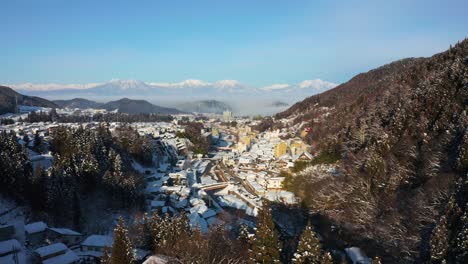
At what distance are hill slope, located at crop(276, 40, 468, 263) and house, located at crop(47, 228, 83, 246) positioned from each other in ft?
47.1

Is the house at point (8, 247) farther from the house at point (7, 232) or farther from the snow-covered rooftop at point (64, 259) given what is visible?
the snow-covered rooftop at point (64, 259)

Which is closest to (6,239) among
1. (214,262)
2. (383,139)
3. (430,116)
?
(214,262)

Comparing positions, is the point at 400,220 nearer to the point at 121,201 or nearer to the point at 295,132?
the point at 121,201

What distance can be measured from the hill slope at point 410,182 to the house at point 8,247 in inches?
623

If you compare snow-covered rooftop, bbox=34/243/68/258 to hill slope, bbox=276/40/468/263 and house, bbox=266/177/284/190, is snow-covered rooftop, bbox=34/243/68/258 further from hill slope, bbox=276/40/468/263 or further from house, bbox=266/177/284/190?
house, bbox=266/177/284/190

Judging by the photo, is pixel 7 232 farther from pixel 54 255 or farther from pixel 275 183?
pixel 275 183

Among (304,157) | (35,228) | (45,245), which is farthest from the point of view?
(304,157)

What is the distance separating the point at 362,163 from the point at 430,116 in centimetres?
517

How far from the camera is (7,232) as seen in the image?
1407 centimetres

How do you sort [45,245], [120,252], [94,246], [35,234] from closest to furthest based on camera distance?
[120,252]
[45,245]
[94,246]
[35,234]

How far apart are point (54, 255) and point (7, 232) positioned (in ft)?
11.2

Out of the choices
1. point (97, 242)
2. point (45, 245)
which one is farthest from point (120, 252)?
point (45, 245)

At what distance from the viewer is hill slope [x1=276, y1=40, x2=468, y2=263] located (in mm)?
10969

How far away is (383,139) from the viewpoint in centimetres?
1961
